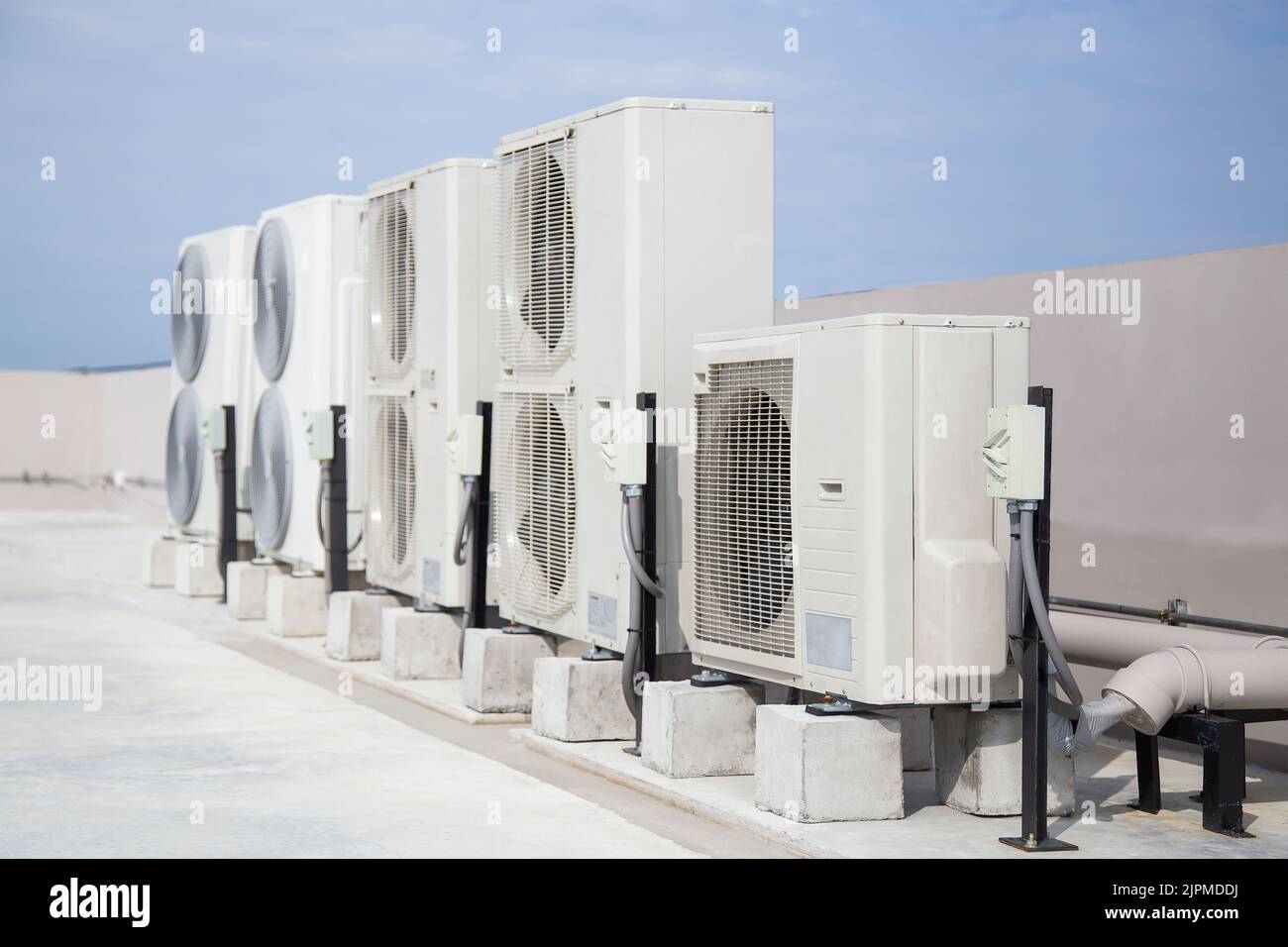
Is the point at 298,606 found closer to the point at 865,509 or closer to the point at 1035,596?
the point at 865,509

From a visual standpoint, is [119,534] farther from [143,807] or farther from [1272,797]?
[1272,797]

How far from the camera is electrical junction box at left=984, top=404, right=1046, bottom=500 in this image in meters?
5.53

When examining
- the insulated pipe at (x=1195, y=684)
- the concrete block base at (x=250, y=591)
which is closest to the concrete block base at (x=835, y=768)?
the insulated pipe at (x=1195, y=684)

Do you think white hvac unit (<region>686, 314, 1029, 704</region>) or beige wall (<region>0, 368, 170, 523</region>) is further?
beige wall (<region>0, 368, 170, 523</region>)

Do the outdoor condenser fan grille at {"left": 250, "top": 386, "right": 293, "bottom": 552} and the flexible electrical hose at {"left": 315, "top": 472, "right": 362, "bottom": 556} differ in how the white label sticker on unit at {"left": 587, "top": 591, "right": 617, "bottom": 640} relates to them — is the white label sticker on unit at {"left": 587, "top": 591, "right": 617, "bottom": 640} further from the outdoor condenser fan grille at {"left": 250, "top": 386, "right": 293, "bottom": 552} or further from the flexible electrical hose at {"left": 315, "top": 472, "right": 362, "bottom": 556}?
the outdoor condenser fan grille at {"left": 250, "top": 386, "right": 293, "bottom": 552}

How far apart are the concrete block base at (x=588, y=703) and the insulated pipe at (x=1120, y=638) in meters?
1.96

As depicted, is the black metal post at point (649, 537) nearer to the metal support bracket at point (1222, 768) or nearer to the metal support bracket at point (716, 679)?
the metal support bracket at point (716, 679)

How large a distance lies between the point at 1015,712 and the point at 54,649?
695 centimetres

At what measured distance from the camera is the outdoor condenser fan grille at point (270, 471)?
40.5 ft

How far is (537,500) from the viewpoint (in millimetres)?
8234

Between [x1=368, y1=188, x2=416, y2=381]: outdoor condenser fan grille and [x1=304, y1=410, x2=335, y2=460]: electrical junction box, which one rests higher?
[x1=368, y1=188, x2=416, y2=381]: outdoor condenser fan grille

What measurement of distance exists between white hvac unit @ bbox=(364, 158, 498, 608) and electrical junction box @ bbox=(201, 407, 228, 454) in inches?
138

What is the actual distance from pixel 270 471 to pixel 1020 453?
8251 millimetres

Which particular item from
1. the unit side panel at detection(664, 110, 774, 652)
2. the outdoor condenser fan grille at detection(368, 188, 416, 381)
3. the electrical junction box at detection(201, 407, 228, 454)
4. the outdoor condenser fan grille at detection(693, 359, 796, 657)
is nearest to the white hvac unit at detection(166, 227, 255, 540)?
the electrical junction box at detection(201, 407, 228, 454)
